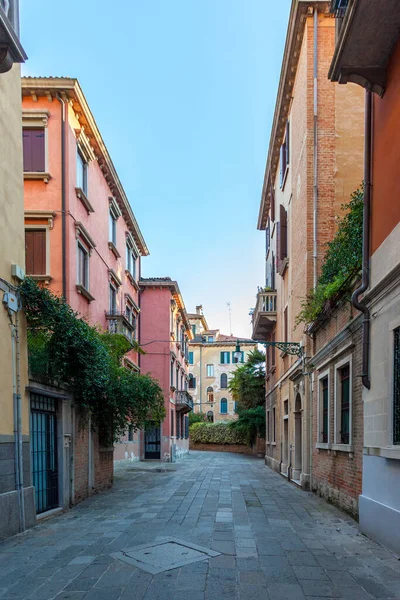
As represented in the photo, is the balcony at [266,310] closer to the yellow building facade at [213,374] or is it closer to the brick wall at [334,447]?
the brick wall at [334,447]

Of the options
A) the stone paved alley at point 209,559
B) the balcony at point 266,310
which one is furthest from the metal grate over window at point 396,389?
the balcony at point 266,310

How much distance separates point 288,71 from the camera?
16781mm

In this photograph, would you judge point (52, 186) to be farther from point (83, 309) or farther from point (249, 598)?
point (249, 598)

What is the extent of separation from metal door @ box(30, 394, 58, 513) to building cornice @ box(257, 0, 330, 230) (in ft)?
38.9

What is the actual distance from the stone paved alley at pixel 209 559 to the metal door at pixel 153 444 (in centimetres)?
1842

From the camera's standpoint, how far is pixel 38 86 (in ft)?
47.7

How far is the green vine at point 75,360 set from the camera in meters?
9.52

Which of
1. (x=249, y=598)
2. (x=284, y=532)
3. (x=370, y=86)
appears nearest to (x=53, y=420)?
(x=284, y=532)

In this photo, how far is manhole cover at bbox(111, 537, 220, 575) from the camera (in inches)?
245

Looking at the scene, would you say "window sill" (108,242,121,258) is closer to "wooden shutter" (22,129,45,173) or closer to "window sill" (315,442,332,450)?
"wooden shutter" (22,129,45,173)

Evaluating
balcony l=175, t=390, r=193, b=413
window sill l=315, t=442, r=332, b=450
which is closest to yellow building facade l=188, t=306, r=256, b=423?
balcony l=175, t=390, r=193, b=413

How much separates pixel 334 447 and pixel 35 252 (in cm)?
903

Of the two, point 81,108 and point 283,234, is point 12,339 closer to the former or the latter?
point 81,108

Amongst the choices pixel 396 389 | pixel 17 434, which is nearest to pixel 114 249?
pixel 17 434
